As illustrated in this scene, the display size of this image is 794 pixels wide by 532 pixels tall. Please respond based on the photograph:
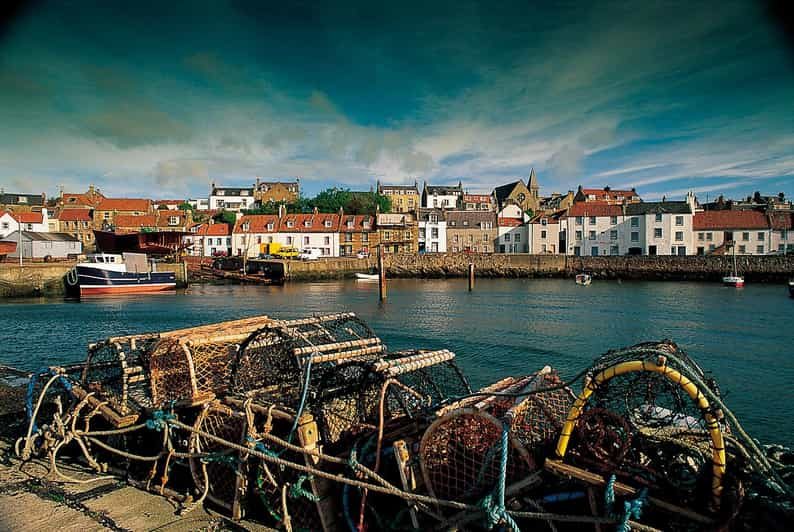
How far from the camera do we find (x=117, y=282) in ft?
112

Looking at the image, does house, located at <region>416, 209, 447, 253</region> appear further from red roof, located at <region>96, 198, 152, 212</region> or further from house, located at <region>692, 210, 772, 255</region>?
red roof, located at <region>96, 198, 152, 212</region>

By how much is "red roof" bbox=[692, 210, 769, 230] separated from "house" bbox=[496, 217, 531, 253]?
1695 centimetres

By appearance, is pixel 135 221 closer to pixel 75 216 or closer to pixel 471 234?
pixel 75 216

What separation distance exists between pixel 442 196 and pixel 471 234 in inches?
1274

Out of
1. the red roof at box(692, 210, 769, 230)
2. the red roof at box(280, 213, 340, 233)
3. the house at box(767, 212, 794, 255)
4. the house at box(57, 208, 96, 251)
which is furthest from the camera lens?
the house at box(57, 208, 96, 251)

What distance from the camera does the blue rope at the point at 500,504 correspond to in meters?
2.91

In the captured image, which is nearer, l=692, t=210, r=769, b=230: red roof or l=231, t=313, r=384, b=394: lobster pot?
l=231, t=313, r=384, b=394: lobster pot

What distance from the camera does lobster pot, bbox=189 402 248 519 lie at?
423 centimetres

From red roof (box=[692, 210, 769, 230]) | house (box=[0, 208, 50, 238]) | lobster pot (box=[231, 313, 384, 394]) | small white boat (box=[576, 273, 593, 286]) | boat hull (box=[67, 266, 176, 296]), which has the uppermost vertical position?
house (box=[0, 208, 50, 238])

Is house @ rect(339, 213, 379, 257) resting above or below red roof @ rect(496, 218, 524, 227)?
below

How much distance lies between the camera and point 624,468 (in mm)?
3105

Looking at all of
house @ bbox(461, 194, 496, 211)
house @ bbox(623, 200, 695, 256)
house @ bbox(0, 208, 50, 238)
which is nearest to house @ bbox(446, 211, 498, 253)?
house @ bbox(623, 200, 695, 256)

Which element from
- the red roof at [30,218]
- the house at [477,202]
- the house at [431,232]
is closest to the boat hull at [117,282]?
the house at [431,232]

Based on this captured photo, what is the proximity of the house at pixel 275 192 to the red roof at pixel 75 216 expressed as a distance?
28.3 meters
